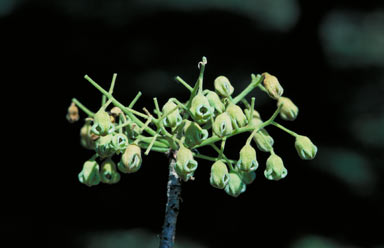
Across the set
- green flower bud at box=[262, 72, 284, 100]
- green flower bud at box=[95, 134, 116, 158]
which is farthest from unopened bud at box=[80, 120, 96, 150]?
green flower bud at box=[262, 72, 284, 100]

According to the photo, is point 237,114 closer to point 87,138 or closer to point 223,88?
point 223,88

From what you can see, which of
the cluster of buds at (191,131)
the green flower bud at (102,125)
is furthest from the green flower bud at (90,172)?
the green flower bud at (102,125)

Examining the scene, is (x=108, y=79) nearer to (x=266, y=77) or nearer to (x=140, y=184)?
(x=140, y=184)

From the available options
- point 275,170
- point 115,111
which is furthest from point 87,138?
point 275,170

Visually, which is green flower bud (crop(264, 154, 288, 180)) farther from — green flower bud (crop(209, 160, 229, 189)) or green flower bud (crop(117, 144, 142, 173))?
green flower bud (crop(117, 144, 142, 173))

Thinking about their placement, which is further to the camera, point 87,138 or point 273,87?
point 87,138
